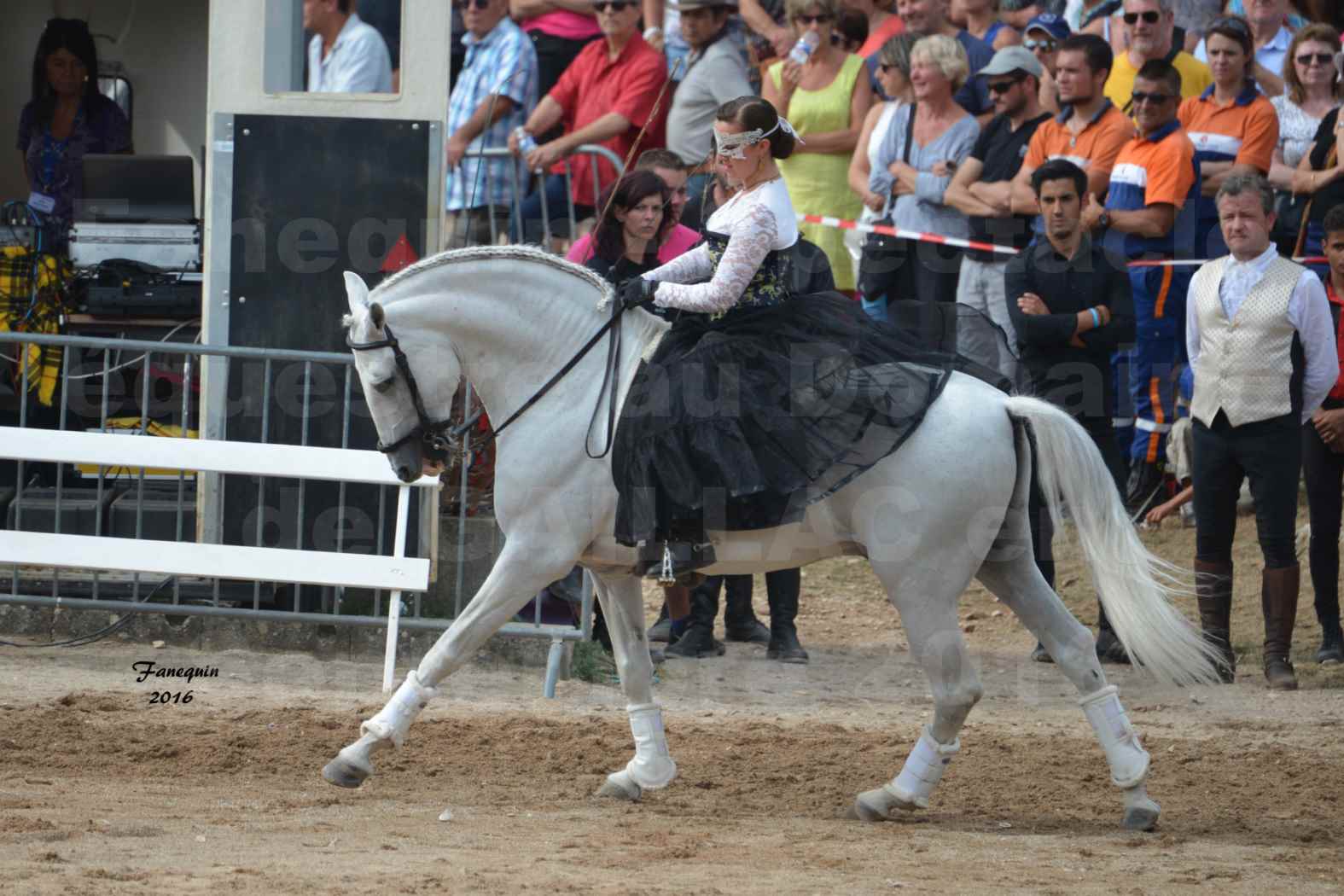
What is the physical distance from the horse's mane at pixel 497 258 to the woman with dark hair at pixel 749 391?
0.71 ft

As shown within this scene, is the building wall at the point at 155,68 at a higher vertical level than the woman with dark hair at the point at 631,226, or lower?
higher

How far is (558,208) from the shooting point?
1194 centimetres

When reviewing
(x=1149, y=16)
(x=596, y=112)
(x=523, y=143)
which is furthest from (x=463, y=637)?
(x=1149, y=16)

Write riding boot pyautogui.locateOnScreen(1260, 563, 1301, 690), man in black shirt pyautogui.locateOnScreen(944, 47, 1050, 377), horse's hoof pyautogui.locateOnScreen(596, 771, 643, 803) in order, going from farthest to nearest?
man in black shirt pyautogui.locateOnScreen(944, 47, 1050, 377), riding boot pyautogui.locateOnScreen(1260, 563, 1301, 690), horse's hoof pyautogui.locateOnScreen(596, 771, 643, 803)

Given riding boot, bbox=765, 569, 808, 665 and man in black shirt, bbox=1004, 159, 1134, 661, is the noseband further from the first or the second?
man in black shirt, bbox=1004, 159, 1134, 661

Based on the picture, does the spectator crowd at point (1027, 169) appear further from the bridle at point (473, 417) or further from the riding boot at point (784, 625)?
the bridle at point (473, 417)

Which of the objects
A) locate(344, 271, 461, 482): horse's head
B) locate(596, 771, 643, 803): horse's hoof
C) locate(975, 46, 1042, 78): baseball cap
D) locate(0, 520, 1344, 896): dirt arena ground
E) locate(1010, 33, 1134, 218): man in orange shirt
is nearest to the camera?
locate(0, 520, 1344, 896): dirt arena ground

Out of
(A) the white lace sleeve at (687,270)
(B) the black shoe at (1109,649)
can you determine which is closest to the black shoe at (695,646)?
(B) the black shoe at (1109,649)

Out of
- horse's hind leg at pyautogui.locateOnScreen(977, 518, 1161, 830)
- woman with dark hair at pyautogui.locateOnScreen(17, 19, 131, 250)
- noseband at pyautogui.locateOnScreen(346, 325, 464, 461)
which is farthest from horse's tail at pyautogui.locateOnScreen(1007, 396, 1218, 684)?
woman with dark hair at pyautogui.locateOnScreen(17, 19, 131, 250)

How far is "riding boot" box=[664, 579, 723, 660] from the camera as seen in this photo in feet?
31.2

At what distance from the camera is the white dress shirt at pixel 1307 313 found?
8.51 meters

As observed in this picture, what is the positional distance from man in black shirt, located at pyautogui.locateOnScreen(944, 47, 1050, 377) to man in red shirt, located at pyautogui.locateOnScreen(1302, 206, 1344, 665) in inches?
80.4

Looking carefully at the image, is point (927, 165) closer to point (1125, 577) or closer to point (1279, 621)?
point (1279, 621)

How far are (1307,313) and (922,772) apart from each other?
3.48 metres
